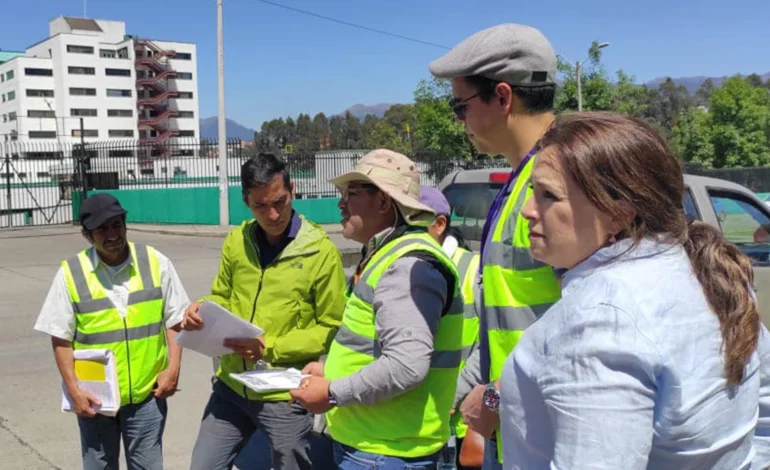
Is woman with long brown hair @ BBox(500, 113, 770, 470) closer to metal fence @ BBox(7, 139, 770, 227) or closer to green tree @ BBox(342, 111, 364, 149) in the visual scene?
metal fence @ BBox(7, 139, 770, 227)

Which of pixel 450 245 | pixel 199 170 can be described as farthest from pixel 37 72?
pixel 450 245

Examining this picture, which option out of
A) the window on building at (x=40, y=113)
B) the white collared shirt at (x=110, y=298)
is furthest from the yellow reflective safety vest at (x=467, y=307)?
the window on building at (x=40, y=113)

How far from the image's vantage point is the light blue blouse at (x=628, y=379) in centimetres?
116

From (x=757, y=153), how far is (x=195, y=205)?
111 feet

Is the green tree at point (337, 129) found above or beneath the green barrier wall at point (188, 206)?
above

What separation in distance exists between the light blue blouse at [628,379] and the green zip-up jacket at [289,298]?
80.7 inches

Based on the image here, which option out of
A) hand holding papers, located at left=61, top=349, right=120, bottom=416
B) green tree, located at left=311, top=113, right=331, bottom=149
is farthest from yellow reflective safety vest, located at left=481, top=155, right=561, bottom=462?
green tree, located at left=311, top=113, right=331, bottom=149

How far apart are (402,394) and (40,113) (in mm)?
103361

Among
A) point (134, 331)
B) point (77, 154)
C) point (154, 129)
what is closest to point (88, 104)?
point (154, 129)

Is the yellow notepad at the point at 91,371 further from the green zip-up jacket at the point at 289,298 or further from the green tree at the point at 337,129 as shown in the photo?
the green tree at the point at 337,129

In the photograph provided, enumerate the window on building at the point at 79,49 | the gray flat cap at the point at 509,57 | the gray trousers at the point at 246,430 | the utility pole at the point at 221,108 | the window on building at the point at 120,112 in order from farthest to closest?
the window on building at the point at 120,112
the window on building at the point at 79,49
the utility pole at the point at 221,108
the gray trousers at the point at 246,430
the gray flat cap at the point at 509,57

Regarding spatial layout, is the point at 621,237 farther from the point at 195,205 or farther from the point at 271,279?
the point at 195,205

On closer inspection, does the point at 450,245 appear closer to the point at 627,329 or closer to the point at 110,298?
the point at 110,298

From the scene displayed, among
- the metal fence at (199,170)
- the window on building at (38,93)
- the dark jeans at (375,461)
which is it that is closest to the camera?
the dark jeans at (375,461)
